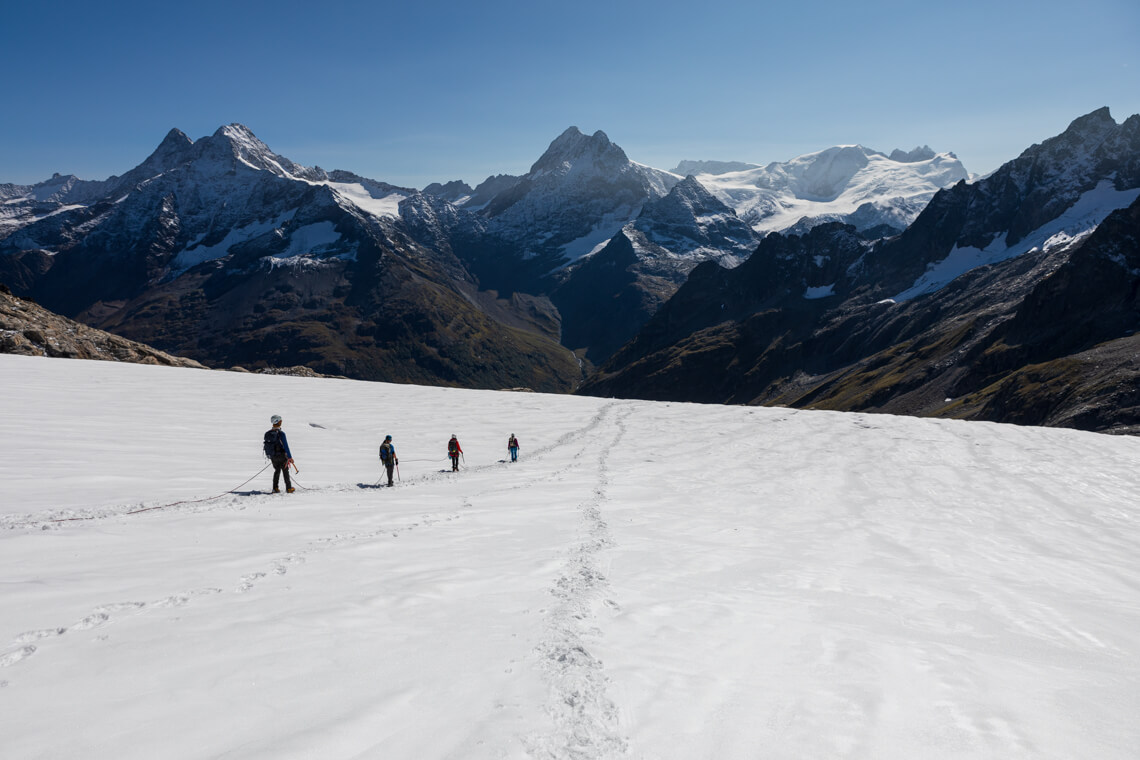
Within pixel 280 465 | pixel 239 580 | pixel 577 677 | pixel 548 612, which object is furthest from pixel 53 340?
pixel 577 677

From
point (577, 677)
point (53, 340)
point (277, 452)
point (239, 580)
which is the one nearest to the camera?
point (577, 677)

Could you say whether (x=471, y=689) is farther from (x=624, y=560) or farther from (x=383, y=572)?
(x=624, y=560)

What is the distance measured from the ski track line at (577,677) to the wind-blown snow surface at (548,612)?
0.14ft

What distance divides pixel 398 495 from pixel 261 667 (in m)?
14.2

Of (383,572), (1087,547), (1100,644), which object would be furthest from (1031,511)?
(383,572)

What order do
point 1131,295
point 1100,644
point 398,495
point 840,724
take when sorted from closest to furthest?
point 840,724 < point 1100,644 < point 398,495 < point 1131,295

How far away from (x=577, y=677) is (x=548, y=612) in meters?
2.32

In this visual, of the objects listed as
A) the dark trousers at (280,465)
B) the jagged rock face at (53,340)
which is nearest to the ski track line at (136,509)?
the dark trousers at (280,465)

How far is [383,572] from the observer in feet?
39.3

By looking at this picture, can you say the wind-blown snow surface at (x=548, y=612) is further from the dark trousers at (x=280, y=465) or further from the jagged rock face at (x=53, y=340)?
the jagged rock face at (x=53, y=340)

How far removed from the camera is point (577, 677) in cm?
795

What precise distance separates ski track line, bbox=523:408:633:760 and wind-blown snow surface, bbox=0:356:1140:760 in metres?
0.04

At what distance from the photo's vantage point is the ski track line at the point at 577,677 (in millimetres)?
6480

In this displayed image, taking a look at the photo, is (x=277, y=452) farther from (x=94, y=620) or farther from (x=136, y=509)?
(x=94, y=620)
